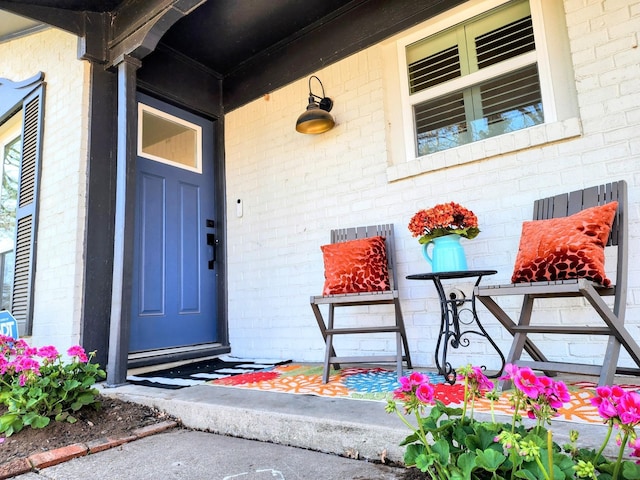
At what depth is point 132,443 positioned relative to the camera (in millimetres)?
1729

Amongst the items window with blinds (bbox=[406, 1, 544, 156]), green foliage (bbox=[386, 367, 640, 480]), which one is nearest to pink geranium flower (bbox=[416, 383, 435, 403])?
green foliage (bbox=[386, 367, 640, 480])

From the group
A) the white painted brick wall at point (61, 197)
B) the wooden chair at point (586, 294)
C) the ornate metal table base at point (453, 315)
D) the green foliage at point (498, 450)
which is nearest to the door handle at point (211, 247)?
the white painted brick wall at point (61, 197)

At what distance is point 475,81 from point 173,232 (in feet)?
8.38

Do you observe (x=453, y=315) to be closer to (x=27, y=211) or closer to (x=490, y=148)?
(x=490, y=148)

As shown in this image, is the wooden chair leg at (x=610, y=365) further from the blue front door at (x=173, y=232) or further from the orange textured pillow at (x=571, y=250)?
the blue front door at (x=173, y=232)

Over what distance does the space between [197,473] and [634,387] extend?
1.81m

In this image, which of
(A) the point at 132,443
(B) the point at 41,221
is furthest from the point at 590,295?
(B) the point at 41,221

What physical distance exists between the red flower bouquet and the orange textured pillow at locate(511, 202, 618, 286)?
0.37 m

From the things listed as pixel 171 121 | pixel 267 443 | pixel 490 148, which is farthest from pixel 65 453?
pixel 171 121

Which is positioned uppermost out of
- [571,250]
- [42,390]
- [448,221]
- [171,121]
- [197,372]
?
[171,121]

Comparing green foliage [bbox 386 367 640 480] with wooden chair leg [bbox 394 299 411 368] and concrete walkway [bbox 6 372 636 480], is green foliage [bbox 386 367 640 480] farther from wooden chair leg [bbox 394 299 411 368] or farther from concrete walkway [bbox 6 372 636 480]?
wooden chair leg [bbox 394 299 411 368]

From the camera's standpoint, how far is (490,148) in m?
2.50

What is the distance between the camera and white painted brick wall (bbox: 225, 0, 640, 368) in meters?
2.17

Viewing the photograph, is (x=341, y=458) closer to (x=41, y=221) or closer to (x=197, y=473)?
(x=197, y=473)
